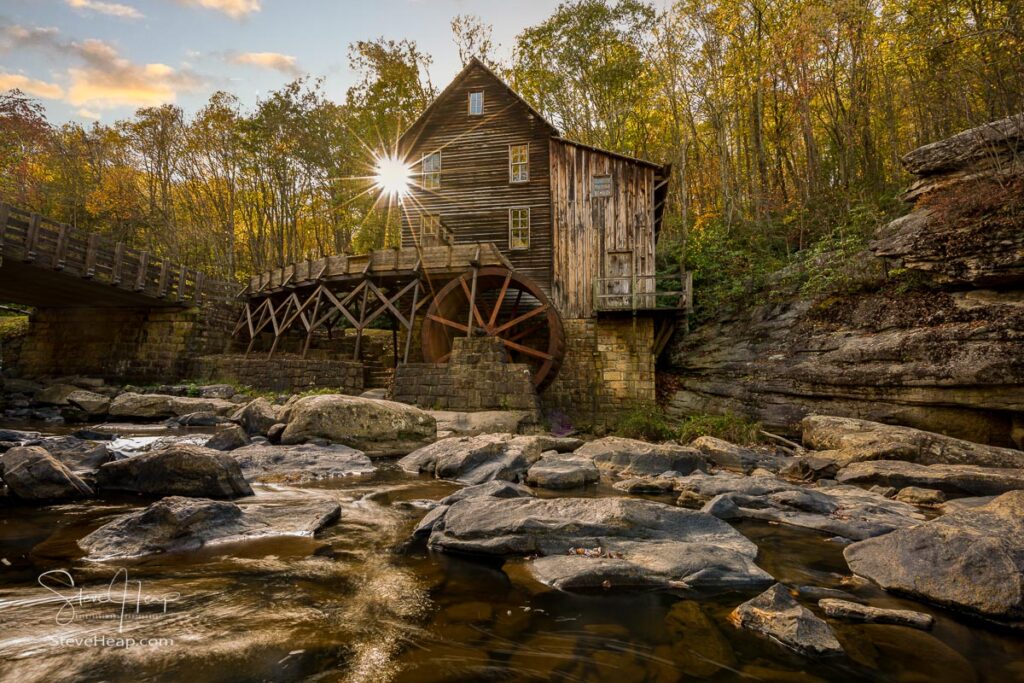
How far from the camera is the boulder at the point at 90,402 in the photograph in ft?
36.8

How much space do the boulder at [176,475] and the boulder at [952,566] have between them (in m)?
5.17

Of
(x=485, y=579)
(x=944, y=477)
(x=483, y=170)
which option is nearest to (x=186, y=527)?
(x=485, y=579)

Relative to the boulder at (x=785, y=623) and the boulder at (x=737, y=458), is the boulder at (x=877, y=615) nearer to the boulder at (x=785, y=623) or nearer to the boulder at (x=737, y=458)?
the boulder at (x=785, y=623)

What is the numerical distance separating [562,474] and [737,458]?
3.42 meters

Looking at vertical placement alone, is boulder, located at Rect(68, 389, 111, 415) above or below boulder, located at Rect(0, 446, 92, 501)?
below

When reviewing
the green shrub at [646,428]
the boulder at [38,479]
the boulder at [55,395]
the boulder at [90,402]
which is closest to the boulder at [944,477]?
the green shrub at [646,428]

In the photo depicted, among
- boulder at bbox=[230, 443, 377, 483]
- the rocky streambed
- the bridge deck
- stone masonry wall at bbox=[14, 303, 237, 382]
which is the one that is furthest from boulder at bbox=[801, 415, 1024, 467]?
stone masonry wall at bbox=[14, 303, 237, 382]

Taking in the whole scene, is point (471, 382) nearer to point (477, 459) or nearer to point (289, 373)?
point (477, 459)

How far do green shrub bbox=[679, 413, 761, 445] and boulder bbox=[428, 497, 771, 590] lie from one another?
663 cm

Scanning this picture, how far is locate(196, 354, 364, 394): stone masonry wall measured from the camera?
13.5 meters

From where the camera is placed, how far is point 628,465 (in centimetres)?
643

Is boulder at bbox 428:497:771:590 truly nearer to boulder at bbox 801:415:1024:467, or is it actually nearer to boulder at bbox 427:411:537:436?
boulder at bbox 801:415:1024:467

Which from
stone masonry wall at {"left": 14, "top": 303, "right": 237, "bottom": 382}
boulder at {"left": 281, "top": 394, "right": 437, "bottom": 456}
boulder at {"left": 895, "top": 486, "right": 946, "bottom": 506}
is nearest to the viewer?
boulder at {"left": 895, "top": 486, "right": 946, "bottom": 506}

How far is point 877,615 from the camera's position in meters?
2.29
